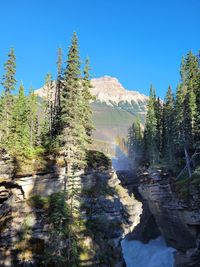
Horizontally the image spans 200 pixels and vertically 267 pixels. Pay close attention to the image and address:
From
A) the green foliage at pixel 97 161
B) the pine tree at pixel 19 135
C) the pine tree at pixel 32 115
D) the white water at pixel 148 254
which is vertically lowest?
the white water at pixel 148 254

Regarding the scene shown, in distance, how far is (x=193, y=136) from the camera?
58688 mm

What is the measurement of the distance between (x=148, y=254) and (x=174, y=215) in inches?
502

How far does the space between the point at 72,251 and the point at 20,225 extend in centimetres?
604

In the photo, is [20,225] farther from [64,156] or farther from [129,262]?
[129,262]

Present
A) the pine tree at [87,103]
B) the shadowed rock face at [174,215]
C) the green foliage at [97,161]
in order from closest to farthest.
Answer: the green foliage at [97,161] < the shadowed rock face at [174,215] < the pine tree at [87,103]

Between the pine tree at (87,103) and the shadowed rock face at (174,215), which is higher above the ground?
the pine tree at (87,103)

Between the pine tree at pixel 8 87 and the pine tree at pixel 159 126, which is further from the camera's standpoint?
the pine tree at pixel 159 126

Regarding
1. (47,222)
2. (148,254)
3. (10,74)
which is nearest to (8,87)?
(10,74)

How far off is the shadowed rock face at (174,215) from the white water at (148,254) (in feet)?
7.16

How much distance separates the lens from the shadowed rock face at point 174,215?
48031 mm

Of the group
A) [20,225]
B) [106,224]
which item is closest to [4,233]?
[20,225]

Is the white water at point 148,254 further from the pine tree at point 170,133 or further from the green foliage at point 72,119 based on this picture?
the green foliage at point 72,119

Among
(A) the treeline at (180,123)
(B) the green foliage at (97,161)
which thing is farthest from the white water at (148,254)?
(B) the green foliage at (97,161)

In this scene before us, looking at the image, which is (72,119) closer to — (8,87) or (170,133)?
(8,87)
